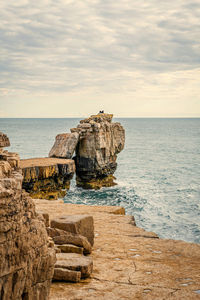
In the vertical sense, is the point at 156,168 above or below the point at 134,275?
below

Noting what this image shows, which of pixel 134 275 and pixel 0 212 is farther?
pixel 134 275

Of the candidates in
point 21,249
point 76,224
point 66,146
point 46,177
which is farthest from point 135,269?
point 66,146

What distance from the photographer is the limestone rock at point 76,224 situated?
7.52 m

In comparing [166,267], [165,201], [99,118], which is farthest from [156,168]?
[166,267]

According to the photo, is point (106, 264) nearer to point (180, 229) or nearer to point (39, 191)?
point (180, 229)

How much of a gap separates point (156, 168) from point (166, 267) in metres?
40.1

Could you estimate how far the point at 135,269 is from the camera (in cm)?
685

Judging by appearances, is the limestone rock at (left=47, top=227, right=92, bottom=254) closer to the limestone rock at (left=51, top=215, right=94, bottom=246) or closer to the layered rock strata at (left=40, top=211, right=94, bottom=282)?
the layered rock strata at (left=40, top=211, right=94, bottom=282)

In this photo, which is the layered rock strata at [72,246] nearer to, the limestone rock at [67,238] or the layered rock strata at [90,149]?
the limestone rock at [67,238]

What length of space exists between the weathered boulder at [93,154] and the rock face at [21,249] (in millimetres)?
26935

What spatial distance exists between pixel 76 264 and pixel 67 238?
1.11m

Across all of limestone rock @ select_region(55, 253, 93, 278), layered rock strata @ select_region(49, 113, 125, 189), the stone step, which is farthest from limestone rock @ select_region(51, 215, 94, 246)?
layered rock strata @ select_region(49, 113, 125, 189)

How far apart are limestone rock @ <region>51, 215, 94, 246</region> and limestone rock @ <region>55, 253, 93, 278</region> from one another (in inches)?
46.5

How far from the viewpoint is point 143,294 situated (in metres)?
5.54
